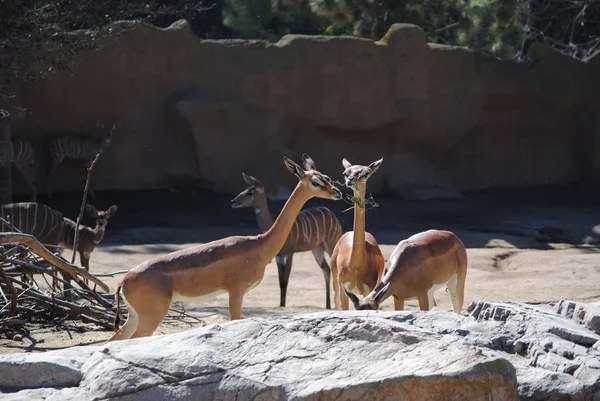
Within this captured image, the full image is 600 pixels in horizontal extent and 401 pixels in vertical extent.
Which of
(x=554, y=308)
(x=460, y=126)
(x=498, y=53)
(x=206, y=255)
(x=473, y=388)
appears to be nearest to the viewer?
(x=473, y=388)

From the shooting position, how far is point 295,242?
8.63m

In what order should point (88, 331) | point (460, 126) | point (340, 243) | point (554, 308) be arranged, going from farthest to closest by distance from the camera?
point (460, 126) < point (340, 243) < point (88, 331) < point (554, 308)

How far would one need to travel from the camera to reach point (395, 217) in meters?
12.5

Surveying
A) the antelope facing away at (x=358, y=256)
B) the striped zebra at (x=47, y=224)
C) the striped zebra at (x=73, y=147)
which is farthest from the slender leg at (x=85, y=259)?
A: the striped zebra at (x=73, y=147)

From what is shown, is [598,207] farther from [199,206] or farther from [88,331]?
[88,331]

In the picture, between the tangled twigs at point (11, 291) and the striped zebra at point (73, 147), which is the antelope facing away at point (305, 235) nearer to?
the tangled twigs at point (11, 291)

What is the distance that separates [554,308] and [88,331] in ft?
10.6

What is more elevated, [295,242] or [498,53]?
[498,53]

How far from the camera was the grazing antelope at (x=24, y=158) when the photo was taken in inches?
482

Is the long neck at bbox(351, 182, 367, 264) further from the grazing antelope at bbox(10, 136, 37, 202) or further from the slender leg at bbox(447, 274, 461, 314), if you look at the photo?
the grazing antelope at bbox(10, 136, 37, 202)

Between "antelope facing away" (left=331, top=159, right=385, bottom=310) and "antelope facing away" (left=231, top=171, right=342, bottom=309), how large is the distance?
5.39 feet

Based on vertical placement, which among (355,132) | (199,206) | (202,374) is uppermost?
(202,374)

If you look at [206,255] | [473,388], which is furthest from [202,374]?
[206,255]

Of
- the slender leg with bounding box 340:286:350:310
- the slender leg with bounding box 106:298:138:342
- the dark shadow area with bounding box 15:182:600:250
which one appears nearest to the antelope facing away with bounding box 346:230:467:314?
the slender leg with bounding box 340:286:350:310
